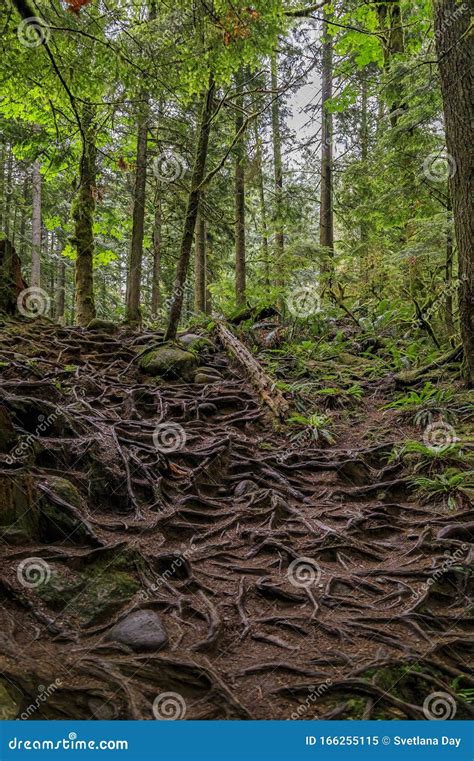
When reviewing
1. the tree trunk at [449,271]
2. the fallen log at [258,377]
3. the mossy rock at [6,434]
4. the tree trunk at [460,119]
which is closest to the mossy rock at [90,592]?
the mossy rock at [6,434]

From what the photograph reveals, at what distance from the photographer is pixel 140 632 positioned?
326 cm

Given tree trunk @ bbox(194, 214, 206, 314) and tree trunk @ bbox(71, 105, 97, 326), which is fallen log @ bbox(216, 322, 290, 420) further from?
tree trunk @ bbox(194, 214, 206, 314)

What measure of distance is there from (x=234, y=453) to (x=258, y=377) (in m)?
2.47

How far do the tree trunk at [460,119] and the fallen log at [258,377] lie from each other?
3.06 m

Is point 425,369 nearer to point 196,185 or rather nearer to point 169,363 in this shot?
point 169,363

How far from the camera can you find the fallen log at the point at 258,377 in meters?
8.09

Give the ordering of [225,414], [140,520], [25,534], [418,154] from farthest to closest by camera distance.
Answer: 1. [418,154]
2. [225,414]
3. [140,520]
4. [25,534]

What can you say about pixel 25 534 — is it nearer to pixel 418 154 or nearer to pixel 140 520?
pixel 140 520

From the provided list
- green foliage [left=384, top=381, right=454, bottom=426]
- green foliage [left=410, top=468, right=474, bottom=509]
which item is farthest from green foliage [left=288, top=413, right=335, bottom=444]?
green foliage [left=410, top=468, right=474, bottom=509]

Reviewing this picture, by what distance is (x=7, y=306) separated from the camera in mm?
10805

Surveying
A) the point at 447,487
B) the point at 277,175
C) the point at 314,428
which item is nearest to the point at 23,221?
the point at 277,175

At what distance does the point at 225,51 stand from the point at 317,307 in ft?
28.8

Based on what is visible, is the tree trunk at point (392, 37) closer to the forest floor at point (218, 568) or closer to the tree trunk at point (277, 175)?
the tree trunk at point (277, 175)

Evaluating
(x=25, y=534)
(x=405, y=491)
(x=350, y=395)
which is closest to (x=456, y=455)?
(x=405, y=491)
